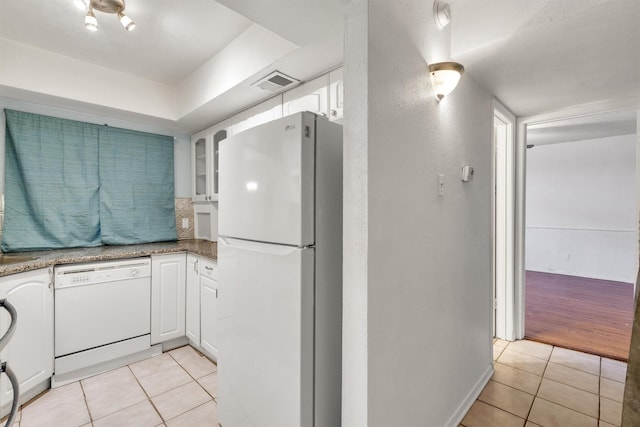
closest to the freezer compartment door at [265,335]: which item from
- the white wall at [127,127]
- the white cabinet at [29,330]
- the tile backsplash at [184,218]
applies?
the white cabinet at [29,330]

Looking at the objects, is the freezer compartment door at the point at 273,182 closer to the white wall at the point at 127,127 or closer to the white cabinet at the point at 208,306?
the white cabinet at the point at 208,306

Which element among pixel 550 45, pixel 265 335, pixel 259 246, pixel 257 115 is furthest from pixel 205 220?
pixel 550 45

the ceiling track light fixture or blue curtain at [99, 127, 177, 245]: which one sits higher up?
the ceiling track light fixture

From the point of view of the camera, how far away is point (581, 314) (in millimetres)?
3449

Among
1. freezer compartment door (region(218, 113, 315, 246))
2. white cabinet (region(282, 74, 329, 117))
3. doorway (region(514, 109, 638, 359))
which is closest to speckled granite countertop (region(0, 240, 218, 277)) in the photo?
freezer compartment door (region(218, 113, 315, 246))

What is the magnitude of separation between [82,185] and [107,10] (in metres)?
1.67

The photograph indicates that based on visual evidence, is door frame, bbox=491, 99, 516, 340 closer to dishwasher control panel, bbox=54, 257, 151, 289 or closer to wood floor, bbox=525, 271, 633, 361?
wood floor, bbox=525, 271, 633, 361

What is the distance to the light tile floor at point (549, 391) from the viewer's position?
1804 millimetres

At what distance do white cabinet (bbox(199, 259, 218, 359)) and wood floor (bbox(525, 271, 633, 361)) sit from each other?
285cm

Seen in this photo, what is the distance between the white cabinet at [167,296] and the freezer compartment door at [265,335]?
123 centimetres

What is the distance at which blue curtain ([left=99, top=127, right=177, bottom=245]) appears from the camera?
291 cm

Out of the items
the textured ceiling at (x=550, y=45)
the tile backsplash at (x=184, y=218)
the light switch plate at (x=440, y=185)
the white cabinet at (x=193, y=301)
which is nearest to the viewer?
the textured ceiling at (x=550, y=45)

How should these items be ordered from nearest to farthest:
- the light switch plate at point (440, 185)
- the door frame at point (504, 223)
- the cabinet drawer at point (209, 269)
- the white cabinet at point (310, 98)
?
the light switch plate at point (440, 185) → the white cabinet at point (310, 98) → the cabinet drawer at point (209, 269) → the door frame at point (504, 223)

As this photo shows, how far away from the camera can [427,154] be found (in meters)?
1.49
